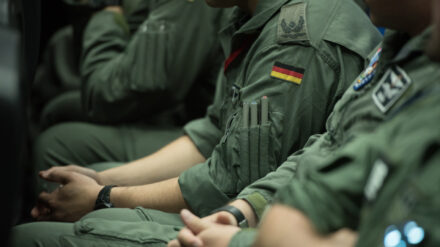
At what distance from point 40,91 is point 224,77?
1.86m

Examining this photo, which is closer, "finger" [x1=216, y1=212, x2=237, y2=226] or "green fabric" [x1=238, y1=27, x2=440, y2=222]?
"green fabric" [x1=238, y1=27, x2=440, y2=222]

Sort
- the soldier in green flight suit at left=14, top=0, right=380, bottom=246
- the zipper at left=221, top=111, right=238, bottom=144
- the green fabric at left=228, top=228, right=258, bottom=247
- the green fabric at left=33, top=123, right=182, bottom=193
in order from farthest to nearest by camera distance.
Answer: the green fabric at left=33, top=123, right=182, bottom=193 < the zipper at left=221, top=111, right=238, bottom=144 < the soldier in green flight suit at left=14, top=0, right=380, bottom=246 < the green fabric at left=228, top=228, right=258, bottom=247

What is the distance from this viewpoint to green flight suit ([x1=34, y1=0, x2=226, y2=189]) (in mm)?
1942

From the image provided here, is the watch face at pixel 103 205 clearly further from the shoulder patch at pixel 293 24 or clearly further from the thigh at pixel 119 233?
the shoulder patch at pixel 293 24

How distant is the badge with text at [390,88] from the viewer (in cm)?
88

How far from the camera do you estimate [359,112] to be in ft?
3.19

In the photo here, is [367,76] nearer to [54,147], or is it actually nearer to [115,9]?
[54,147]

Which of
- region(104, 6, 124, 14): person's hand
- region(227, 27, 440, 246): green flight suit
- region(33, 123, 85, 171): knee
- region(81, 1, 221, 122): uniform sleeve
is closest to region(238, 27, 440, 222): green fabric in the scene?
region(227, 27, 440, 246): green flight suit

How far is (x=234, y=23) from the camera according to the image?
61.9 inches

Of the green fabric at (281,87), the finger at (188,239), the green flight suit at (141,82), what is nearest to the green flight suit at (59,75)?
the green flight suit at (141,82)

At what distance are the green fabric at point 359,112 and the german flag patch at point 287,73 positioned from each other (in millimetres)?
143

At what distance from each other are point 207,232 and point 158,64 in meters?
0.99

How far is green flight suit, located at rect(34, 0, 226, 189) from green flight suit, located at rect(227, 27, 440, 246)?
34.8 inches

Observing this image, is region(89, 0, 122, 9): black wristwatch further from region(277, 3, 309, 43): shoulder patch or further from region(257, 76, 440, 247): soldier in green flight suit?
region(257, 76, 440, 247): soldier in green flight suit
